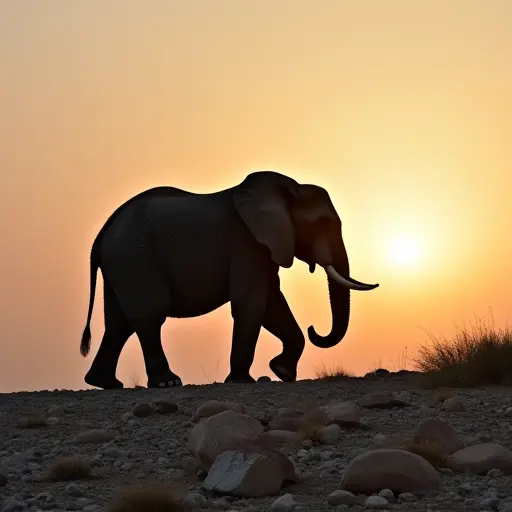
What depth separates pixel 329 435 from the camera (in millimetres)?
10125

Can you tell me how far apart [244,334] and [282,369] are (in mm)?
1637

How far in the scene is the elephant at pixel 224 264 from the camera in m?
17.7

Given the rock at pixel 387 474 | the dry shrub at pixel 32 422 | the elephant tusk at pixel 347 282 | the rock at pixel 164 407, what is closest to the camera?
the rock at pixel 387 474

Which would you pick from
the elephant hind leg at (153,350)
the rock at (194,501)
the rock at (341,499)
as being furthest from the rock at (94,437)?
the elephant hind leg at (153,350)

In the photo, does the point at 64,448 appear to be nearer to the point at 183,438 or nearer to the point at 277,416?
the point at 183,438

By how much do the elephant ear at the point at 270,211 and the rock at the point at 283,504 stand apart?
1022 centimetres

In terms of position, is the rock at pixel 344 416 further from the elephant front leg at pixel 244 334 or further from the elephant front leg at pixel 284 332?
the elephant front leg at pixel 284 332

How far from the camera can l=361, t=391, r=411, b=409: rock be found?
489 inches

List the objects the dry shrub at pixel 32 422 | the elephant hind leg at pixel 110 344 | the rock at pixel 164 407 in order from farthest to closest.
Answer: the elephant hind leg at pixel 110 344, the rock at pixel 164 407, the dry shrub at pixel 32 422

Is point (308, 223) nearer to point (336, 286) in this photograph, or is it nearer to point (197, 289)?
point (336, 286)

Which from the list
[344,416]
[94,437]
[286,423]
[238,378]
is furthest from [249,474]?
[238,378]

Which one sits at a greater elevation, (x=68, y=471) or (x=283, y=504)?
(x=68, y=471)

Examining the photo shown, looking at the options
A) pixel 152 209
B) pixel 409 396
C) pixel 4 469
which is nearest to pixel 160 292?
pixel 152 209

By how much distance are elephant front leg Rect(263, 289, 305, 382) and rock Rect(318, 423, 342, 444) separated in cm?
871
